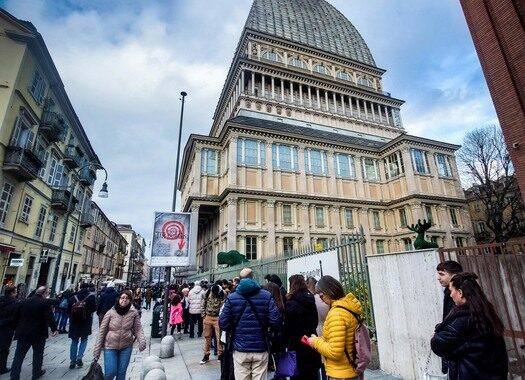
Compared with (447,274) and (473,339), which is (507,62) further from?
(473,339)

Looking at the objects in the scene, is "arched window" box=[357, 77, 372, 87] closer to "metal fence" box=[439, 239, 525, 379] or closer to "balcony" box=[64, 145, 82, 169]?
"balcony" box=[64, 145, 82, 169]

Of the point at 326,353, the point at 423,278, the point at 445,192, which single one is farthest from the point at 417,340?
the point at 445,192

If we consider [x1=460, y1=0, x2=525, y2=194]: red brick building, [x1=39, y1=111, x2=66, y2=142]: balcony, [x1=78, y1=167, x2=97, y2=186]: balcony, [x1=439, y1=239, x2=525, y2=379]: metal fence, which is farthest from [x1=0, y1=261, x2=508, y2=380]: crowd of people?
[x1=78, y1=167, x2=97, y2=186]: balcony

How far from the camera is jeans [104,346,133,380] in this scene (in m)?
4.75

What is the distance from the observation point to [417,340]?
5.22 metres

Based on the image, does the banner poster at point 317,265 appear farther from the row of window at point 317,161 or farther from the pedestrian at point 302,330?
the row of window at point 317,161

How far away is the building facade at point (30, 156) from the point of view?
53.2 ft

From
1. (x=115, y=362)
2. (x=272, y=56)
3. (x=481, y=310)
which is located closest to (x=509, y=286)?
(x=481, y=310)

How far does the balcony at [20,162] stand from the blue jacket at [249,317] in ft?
61.9

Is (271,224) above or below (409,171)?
below

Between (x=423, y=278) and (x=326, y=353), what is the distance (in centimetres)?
324

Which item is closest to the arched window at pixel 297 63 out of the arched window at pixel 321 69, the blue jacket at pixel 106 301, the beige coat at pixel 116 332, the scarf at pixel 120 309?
the arched window at pixel 321 69

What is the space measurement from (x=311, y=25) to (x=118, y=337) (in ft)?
208

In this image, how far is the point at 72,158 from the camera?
2597cm
